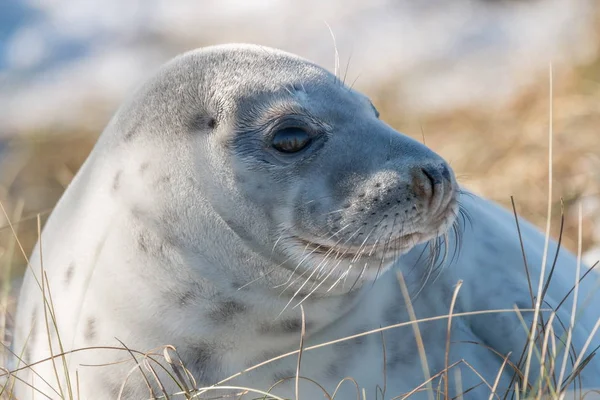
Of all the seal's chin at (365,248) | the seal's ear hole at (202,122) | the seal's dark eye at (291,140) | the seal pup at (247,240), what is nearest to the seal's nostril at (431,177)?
the seal pup at (247,240)

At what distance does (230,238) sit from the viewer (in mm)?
2654

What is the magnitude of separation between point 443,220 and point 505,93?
10604mm

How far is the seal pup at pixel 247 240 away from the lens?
2594mm

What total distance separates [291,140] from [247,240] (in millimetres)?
337

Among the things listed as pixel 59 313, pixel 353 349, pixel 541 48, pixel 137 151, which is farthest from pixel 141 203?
pixel 541 48

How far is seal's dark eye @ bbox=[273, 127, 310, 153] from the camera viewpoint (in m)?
2.69

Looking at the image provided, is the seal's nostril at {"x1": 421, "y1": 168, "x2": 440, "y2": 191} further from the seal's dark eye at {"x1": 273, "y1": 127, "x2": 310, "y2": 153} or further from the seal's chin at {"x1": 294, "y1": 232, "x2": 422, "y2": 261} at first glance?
the seal's dark eye at {"x1": 273, "y1": 127, "x2": 310, "y2": 153}

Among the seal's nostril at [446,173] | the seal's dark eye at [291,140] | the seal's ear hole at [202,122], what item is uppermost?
the seal's ear hole at [202,122]

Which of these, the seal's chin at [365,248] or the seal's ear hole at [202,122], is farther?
the seal's ear hole at [202,122]

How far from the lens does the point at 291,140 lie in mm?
2691

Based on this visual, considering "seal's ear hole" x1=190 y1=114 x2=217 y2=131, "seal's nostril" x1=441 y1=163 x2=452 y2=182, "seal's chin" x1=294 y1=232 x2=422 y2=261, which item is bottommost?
"seal's chin" x1=294 y1=232 x2=422 y2=261

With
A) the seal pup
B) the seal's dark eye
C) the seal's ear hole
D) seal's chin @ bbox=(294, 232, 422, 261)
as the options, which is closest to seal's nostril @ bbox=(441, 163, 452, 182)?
the seal pup

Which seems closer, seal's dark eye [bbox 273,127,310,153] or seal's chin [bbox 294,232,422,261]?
seal's chin [bbox 294,232,422,261]

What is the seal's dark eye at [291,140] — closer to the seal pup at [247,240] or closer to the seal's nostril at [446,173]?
the seal pup at [247,240]
